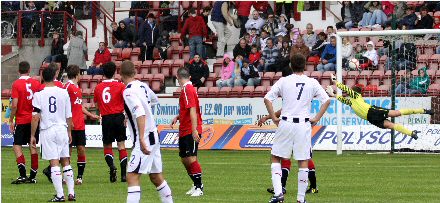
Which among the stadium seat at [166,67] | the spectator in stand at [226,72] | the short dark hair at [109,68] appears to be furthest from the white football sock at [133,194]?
the stadium seat at [166,67]

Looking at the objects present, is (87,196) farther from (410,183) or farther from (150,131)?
(410,183)

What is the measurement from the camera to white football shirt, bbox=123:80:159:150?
42.2 ft

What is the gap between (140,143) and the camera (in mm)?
12773

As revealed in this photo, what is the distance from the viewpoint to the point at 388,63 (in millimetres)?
30719

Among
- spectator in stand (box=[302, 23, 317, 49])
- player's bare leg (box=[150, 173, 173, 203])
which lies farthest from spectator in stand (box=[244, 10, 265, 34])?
player's bare leg (box=[150, 173, 173, 203])

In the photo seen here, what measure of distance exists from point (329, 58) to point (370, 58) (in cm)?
250

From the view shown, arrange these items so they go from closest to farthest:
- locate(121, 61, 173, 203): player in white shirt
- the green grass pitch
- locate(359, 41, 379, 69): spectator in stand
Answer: locate(121, 61, 173, 203): player in white shirt → the green grass pitch → locate(359, 41, 379, 69): spectator in stand

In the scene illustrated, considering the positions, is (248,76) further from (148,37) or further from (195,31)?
(148,37)

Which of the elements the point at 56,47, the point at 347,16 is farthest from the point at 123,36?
the point at 347,16

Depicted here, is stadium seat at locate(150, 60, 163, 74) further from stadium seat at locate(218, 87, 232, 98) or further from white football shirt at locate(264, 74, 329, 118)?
white football shirt at locate(264, 74, 329, 118)

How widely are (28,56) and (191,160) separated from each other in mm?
25853

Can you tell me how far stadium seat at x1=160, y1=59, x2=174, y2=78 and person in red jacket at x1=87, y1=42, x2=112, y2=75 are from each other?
216 centimetres

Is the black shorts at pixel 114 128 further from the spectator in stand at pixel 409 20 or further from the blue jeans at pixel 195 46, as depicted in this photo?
the blue jeans at pixel 195 46

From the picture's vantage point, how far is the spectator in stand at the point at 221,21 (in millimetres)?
37906
